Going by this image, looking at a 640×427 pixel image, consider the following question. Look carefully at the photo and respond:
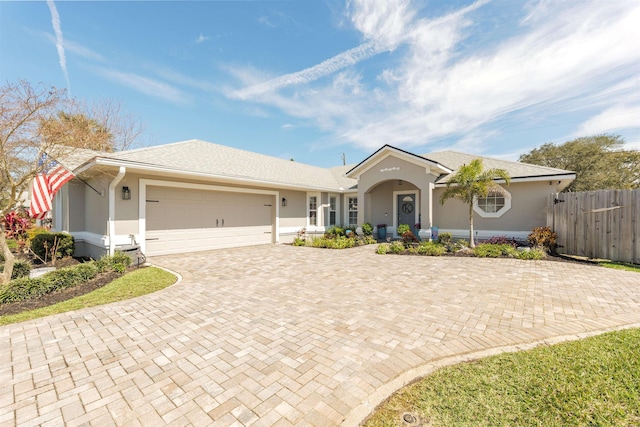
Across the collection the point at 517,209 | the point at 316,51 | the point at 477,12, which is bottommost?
the point at 517,209

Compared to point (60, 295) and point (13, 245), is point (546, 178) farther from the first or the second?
point (13, 245)

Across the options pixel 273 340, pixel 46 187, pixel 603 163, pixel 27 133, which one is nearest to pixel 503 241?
pixel 273 340

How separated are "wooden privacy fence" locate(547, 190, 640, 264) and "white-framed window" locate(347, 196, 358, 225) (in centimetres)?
927

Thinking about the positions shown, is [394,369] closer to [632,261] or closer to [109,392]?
[109,392]

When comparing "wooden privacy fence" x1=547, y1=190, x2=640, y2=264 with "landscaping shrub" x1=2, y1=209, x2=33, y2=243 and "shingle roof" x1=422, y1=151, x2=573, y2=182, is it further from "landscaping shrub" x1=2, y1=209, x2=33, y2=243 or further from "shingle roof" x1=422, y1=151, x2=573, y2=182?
"landscaping shrub" x1=2, y1=209, x2=33, y2=243

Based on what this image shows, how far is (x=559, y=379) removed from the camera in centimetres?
259

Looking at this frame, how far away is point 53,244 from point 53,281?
16.8ft

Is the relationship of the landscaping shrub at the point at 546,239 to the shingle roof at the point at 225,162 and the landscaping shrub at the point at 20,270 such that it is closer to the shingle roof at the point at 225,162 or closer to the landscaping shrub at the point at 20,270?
the shingle roof at the point at 225,162

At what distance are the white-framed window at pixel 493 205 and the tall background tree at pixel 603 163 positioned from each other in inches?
689

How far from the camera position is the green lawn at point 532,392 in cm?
213

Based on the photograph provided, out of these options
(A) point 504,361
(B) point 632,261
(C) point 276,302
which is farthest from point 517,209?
(C) point 276,302

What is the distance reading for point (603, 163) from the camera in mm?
22375

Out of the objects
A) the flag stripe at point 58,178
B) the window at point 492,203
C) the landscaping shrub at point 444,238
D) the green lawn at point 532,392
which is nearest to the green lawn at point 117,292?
the flag stripe at point 58,178

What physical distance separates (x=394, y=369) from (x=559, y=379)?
5.31 feet
